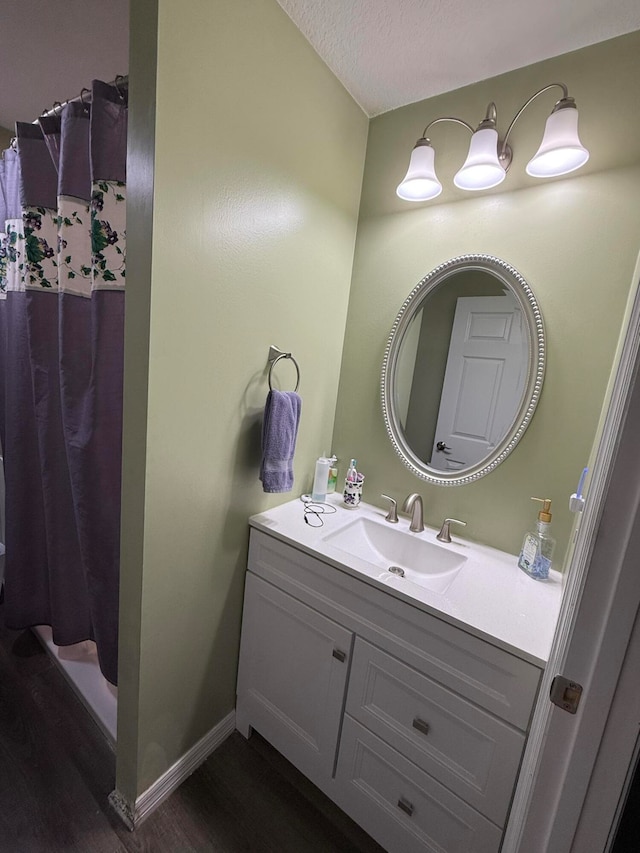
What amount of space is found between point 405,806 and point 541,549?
0.83 meters

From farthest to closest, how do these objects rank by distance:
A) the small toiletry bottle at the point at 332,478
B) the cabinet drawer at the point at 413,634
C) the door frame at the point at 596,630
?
the small toiletry bottle at the point at 332,478, the cabinet drawer at the point at 413,634, the door frame at the point at 596,630

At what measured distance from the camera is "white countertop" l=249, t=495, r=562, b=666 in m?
0.86

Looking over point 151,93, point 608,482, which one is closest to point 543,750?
point 608,482

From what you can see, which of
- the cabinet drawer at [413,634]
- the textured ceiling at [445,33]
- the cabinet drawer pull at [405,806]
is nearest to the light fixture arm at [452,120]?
the textured ceiling at [445,33]

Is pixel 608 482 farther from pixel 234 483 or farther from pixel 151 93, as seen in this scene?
pixel 151 93

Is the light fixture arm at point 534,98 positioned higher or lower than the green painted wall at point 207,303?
higher

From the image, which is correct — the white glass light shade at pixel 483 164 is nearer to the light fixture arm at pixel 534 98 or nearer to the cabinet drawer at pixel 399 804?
the light fixture arm at pixel 534 98

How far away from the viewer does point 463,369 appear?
4.41ft

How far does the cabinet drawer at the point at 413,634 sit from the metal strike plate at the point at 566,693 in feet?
0.86

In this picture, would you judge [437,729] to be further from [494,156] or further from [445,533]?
[494,156]

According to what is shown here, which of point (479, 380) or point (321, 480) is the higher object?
point (479, 380)

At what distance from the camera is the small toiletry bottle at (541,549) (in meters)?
1.14

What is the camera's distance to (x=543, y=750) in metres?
0.60

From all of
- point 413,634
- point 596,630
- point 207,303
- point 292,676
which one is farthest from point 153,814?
point 207,303
